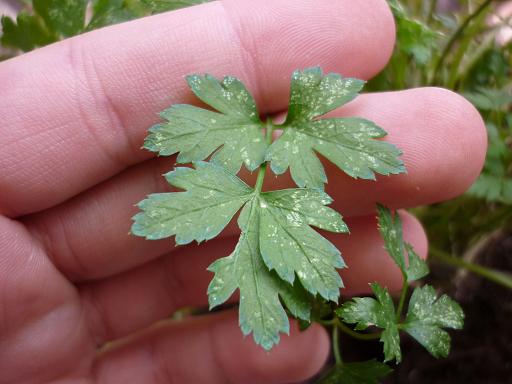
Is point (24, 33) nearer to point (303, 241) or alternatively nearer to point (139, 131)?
point (139, 131)

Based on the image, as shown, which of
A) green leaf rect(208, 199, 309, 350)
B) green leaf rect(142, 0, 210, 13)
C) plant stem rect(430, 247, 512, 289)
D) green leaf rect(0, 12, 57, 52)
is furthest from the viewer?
plant stem rect(430, 247, 512, 289)

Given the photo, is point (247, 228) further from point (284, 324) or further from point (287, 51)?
point (287, 51)

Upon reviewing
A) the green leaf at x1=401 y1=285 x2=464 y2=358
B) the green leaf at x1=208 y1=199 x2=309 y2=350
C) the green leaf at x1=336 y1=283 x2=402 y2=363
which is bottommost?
the green leaf at x1=401 y1=285 x2=464 y2=358

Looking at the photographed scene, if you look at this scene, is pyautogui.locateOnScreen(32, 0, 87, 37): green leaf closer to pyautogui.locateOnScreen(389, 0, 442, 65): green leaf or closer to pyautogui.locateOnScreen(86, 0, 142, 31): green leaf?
pyautogui.locateOnScreen(86, 0, 142, 31): green leaf

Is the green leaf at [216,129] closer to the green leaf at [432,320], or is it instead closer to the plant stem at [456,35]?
the green leaf at [432,320]

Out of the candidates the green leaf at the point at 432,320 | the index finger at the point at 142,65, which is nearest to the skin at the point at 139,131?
the index finger at the point at 142,65

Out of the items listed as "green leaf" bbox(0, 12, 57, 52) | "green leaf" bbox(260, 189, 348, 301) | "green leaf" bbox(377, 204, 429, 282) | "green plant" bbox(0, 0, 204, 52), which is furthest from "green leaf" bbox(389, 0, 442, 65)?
"green leaf" bbox(0, 12, 57, 52)

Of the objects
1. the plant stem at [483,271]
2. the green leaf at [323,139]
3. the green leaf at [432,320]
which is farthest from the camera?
the plant stem at [483,271]
